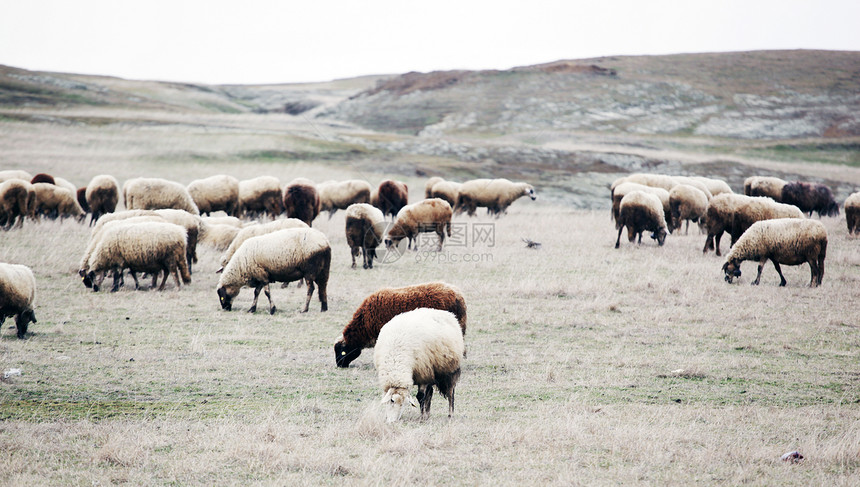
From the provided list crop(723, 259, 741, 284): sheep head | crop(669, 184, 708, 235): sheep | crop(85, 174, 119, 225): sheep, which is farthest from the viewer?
crop(85, 174, 119, 225): sheep

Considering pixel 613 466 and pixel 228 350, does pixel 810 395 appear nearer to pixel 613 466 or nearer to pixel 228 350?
pixel 613 466

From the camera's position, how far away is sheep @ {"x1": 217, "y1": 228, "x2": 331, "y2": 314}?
1220cm

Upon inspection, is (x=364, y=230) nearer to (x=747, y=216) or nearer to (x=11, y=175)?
(x=747, y=216)

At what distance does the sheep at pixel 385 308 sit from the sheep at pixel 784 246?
888cm

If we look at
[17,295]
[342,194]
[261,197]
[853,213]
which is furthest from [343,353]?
[853,213]

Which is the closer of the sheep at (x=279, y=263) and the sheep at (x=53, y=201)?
the sheep at (x=279, y=263)

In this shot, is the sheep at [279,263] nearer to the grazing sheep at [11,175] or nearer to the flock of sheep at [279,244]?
the flock of sheep at [279,244]

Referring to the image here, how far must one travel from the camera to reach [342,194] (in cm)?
2698

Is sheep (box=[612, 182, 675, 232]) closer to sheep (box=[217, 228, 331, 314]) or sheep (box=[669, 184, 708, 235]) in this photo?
sheep (box=[669, 184, 708, 235])

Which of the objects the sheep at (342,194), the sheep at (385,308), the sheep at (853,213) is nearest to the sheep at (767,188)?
the sheep at (853,213)

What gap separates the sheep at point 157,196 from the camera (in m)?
20.6

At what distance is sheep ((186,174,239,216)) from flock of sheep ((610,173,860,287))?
45.6ft

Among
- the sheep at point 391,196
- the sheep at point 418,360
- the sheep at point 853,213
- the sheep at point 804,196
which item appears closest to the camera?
the sheep at point 418,360

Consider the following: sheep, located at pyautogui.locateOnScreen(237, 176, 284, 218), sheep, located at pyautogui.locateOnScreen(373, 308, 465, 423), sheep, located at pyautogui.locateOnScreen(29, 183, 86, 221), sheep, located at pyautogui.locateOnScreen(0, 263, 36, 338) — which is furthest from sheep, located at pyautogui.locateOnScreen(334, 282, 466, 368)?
sheep, located at pyautogui.locateOnScreen(29, 183, 86, 221)
